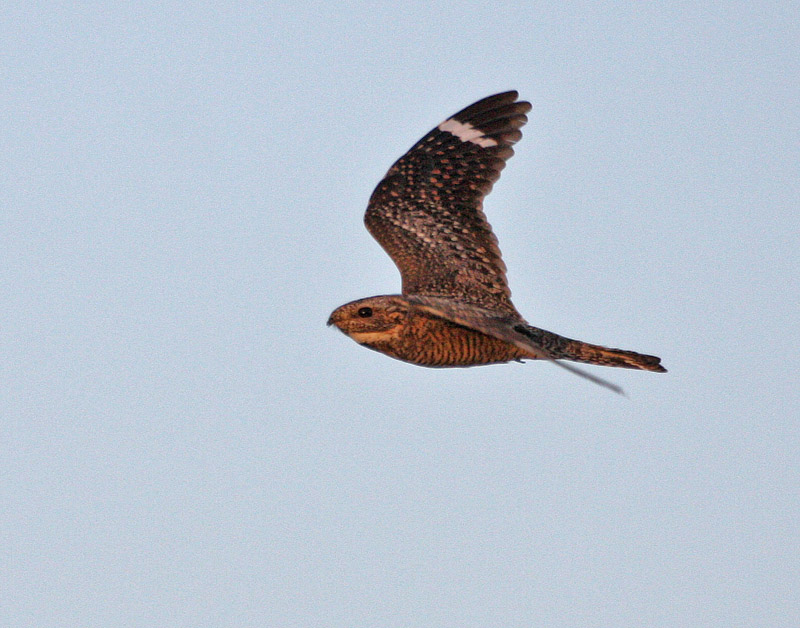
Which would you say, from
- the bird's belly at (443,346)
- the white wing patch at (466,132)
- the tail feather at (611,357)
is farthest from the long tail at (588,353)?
the white wing patch at (466,132)

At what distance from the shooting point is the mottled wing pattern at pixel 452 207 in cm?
1377

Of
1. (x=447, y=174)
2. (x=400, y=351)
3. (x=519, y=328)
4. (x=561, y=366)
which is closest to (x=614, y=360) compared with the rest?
(x=519, y=328)

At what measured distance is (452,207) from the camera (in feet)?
47.2

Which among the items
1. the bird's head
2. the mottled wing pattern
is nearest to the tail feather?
the mottled wing pattern

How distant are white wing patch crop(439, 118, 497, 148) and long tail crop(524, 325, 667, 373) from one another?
10.2ft

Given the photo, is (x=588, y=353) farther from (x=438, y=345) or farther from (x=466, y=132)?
(x=466, y=132)

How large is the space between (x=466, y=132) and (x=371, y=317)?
4.15 metres

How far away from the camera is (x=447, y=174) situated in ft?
48.0

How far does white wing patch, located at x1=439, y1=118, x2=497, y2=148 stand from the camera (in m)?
14.7

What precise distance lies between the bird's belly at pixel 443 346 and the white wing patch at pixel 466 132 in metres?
3.44

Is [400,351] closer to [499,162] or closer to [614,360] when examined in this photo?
[614,360]

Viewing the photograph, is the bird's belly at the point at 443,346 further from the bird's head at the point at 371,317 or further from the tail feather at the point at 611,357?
the tail feather at the point at 611,357

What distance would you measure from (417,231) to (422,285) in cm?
85

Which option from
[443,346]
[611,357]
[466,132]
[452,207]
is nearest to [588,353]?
[611,357]
